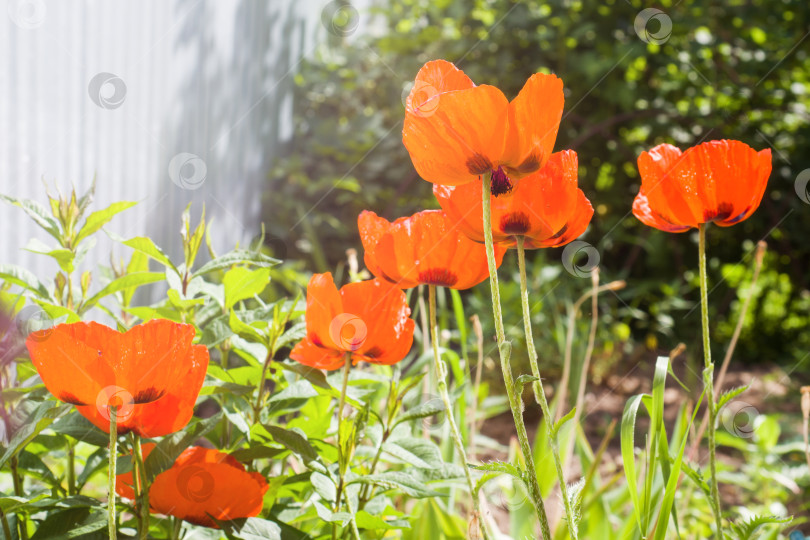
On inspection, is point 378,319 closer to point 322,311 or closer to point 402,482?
point 322,311

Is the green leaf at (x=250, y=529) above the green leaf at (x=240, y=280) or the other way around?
the other way around

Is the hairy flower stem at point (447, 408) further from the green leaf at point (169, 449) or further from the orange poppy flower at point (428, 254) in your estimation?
the green leaf at point (169, 449)

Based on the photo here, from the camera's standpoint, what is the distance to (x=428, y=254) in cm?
57

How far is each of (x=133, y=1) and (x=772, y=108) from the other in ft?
8.39

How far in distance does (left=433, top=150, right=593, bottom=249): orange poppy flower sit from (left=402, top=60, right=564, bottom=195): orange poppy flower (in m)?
0.04

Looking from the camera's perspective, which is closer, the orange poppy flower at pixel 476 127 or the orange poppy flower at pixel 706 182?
the orange poppy flower at pixel 476 127

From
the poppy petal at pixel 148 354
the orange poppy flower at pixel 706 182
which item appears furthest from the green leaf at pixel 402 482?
the orange poppy flower at pixel 706 182

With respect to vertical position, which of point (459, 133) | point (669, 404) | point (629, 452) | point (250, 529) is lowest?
point (669, 404)

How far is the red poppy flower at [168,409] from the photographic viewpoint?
1.61 feet

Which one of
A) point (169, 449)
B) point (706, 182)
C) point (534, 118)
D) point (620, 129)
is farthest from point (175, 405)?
point (620, 129)

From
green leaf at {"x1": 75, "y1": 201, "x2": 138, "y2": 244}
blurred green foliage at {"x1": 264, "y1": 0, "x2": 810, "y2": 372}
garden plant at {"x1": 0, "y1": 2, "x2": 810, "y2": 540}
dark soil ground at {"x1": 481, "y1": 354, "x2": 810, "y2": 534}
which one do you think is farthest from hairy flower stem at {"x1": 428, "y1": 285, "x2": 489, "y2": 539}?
blurred green foliage at {"x1": 264, "y1": 0, "x2": 810, "y2": 372}

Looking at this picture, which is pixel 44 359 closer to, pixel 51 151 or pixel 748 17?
pixel 51 151

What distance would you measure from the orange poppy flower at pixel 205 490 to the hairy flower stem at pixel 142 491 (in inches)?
0.4

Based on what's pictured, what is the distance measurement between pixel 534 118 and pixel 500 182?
0.05 metres
